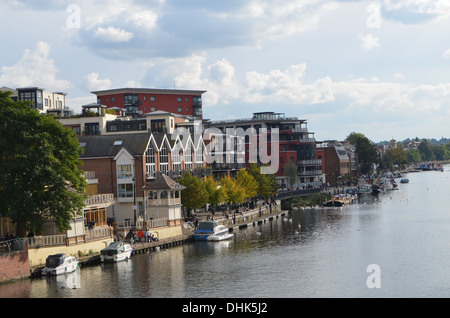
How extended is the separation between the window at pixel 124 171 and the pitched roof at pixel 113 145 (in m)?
1.78

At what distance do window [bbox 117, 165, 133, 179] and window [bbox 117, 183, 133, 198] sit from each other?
1187mm

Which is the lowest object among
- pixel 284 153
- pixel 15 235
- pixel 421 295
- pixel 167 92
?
pixel 421 295

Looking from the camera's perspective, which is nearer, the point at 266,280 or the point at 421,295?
the point at 421,295

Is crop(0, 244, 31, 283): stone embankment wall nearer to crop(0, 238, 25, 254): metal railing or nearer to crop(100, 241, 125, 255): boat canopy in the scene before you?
crop(0, 238, 25, 254): metal railing

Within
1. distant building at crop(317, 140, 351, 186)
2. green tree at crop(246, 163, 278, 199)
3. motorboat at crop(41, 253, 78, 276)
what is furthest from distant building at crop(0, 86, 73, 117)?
distant building at crop(317, 140, 351, 186)

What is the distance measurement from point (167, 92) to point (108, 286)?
91.4m

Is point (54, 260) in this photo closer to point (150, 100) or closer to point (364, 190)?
point (150, 100)

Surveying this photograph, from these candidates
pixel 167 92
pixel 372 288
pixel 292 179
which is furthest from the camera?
pixel 292 179

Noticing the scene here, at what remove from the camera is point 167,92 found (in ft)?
454

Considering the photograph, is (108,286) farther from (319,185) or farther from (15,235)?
(319,185)

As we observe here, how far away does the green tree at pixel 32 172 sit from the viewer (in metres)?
53.9

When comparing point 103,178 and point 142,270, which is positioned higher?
point 103,178

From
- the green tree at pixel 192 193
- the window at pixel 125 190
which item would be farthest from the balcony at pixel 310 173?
the window at pixel 125 190
